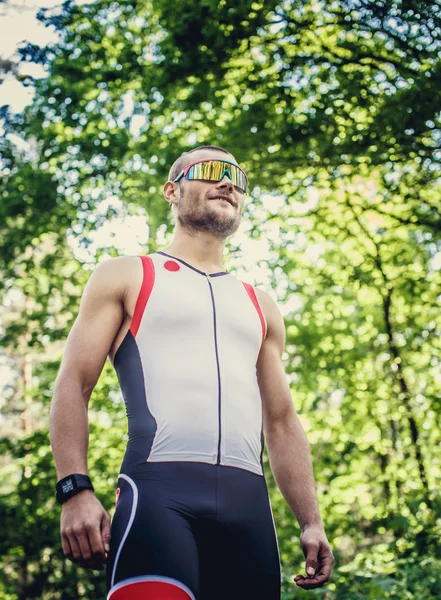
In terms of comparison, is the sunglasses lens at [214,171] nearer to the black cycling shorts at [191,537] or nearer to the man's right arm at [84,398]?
the man's right arm at [84,398]

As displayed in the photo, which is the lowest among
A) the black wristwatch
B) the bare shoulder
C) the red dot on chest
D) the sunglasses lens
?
the black wristwatch

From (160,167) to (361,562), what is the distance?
18.1ft

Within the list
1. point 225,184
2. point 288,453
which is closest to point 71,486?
point 288,453

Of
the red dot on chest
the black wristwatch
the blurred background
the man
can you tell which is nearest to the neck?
the man

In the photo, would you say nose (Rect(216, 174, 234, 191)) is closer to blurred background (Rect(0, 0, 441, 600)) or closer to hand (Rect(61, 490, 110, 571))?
hand (Rect(61, 490, 110, 571))

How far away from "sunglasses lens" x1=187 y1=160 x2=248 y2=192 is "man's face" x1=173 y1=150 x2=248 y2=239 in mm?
23

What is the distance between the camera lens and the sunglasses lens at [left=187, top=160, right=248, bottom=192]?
2.67m

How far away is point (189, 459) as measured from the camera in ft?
6.36

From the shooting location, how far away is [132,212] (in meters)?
8.70

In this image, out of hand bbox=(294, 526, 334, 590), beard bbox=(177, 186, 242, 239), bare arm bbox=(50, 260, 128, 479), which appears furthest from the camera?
beard bbox=(177, 186, 242, 239)

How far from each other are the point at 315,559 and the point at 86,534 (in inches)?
35.2

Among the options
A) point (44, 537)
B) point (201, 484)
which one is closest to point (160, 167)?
point (44, 537)

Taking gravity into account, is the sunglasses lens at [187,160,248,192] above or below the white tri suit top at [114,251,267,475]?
above

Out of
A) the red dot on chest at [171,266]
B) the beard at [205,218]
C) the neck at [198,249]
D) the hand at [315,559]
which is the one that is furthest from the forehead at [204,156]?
the hand at [315,559]
